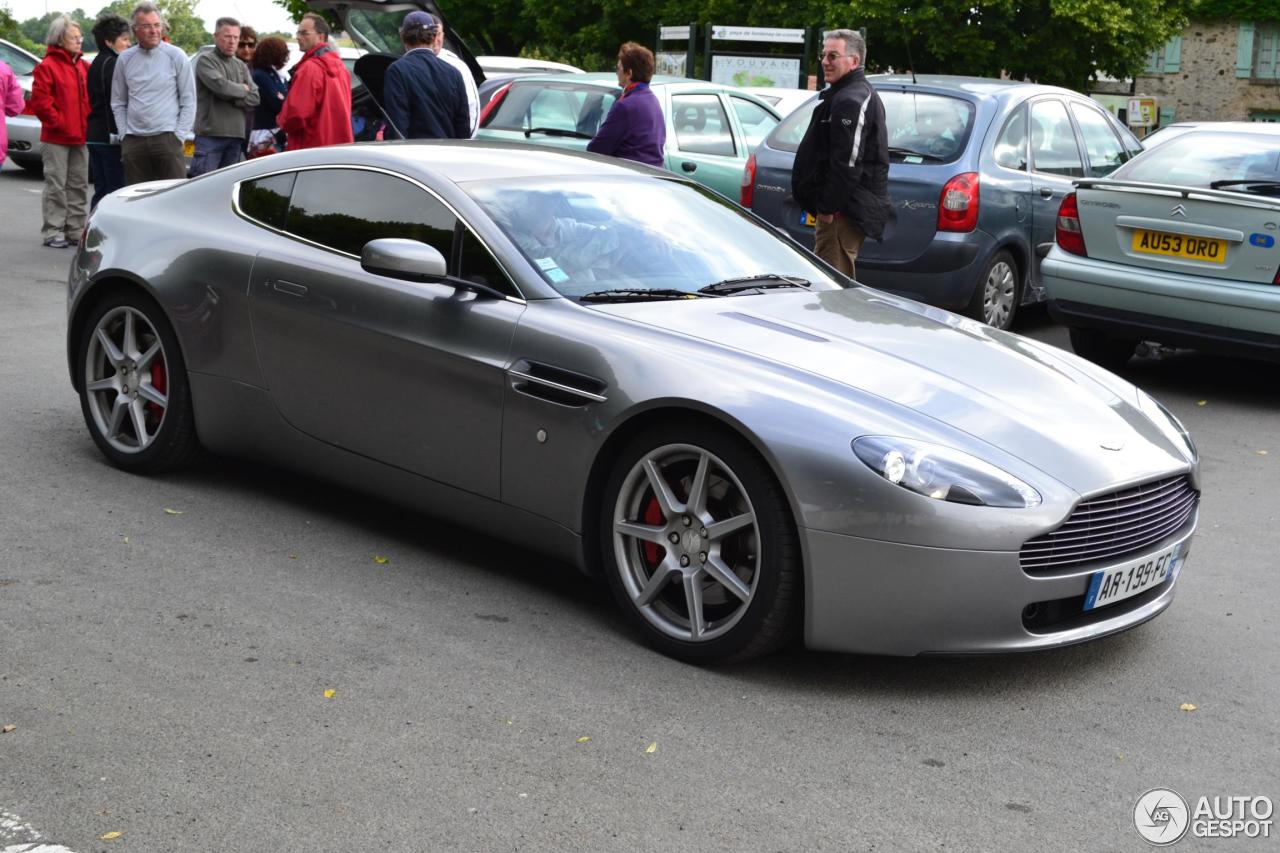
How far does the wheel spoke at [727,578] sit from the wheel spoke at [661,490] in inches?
7.0

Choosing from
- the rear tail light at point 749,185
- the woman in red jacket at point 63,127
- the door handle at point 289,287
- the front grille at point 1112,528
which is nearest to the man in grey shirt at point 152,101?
the woman in red jacket at point 63,127

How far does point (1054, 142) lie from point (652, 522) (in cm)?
697

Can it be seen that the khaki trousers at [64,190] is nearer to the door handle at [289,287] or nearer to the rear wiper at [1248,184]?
the door handle at [289,287]

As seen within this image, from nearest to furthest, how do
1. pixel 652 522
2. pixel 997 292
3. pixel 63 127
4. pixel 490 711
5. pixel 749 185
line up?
pixel 490 711, pixel 652 522, pixel 997 292, pixel 749 185, pixel 63 127

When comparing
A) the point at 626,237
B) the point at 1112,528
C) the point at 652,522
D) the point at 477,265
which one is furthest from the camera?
the point at 626,237

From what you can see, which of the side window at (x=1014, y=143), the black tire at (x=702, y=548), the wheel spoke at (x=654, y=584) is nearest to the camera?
the black tire at (x=702, y=548)

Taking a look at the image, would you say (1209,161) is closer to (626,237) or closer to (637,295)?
(626,237)

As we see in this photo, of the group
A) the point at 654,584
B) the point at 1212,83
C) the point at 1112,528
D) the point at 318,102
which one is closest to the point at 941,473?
the point at 1112,528

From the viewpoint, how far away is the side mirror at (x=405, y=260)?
16.0 ft

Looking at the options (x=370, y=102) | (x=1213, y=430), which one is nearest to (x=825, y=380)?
(x=1213, y=430)

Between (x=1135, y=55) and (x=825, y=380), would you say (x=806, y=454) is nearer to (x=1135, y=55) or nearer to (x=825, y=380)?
(x=825, y=380)

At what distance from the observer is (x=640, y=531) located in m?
4.47

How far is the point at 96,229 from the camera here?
6176 mm

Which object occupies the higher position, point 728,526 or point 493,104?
point 493,104
